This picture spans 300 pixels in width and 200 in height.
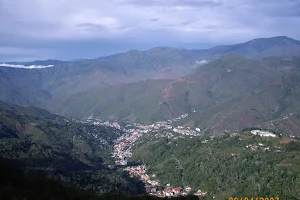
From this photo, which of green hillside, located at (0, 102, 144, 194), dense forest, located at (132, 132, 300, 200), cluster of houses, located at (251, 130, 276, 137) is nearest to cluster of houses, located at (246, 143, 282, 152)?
dense forest, located at (132, 132, 300, 200)

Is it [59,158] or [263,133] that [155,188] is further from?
[263,133]

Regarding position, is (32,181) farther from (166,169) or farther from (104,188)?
(166,169)

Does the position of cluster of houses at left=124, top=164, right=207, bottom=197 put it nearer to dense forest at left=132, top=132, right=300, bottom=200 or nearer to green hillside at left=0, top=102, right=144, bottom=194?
dense forest at left=132, top=132, right=300, bottom=200

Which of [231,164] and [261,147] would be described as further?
[261,147]

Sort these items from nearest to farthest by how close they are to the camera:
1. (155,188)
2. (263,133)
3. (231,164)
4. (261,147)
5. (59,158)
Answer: (155,188), (231,164), (59,158), (261,147), (263,133)

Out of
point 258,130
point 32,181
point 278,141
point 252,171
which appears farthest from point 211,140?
point 32,181

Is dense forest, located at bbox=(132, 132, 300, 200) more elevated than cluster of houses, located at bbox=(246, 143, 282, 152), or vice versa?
cluster of houses, located at bbox=(246, 143, 282, 152)

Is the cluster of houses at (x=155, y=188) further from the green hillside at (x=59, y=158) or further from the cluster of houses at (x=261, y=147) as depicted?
the cluster of houses at (x=261, y=147)

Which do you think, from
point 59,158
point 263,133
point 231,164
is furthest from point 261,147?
point 59,158

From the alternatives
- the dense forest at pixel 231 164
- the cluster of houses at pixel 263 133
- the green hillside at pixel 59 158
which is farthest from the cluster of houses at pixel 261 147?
the green hillside at pixel 59 158
